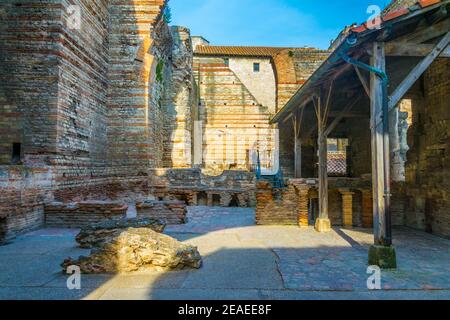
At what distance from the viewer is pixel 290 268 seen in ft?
15.3

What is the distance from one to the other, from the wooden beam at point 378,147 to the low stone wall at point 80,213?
576 centimetres

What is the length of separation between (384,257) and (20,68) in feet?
31.6

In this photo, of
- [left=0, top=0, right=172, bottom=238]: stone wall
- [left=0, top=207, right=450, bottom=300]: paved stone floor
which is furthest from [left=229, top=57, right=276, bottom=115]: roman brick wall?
[left=0, top=207, right=450, bottom=300]: paved stone floor

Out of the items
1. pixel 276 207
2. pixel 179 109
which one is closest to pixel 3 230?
pixel 276 207

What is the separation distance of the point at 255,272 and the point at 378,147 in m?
2.67

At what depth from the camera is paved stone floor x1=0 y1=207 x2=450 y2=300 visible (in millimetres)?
3709

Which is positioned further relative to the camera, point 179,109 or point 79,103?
point 179,109

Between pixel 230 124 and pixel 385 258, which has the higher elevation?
pixel 230 124

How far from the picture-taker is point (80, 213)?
7875 millimetres

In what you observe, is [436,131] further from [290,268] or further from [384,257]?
[290,268]

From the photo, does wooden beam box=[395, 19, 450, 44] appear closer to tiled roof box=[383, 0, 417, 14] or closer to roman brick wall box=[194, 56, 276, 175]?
tiled roof box=[383, 0, 417, 14]

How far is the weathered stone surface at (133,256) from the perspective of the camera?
4.44 meters

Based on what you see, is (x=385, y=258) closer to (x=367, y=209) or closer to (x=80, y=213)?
(x=367, y=209)
